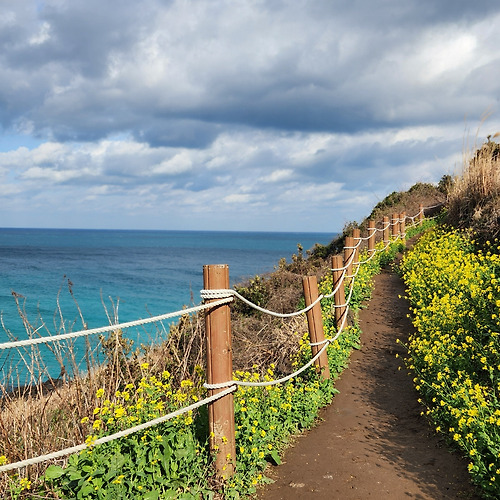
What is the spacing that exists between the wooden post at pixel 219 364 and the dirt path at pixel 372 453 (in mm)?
627

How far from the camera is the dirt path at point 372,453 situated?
394 cm

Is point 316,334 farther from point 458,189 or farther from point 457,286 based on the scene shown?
point 458,189

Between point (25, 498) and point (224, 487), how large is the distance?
1.41m

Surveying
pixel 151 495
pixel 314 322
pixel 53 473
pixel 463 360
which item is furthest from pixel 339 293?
pixel 53 473

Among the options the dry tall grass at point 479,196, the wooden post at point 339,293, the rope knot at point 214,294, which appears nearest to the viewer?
the rope knot at point 214,294

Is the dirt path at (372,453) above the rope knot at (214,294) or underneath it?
underneath

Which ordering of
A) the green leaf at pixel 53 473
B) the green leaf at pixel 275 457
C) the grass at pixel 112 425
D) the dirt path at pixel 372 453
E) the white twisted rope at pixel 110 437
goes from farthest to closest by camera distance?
the green leaf at pixel 275 457, the dirt path at pixel 372 453, the grass at pixel 112 425, the green leaf at pixel 53 473, the white twisted rope at pixel 110 437

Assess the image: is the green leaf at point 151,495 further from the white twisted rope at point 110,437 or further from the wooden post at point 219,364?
the wooden post at point 219,364

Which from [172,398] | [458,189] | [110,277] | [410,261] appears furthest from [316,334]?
[110,277]

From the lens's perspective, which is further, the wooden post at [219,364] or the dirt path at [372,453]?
the dirt path at [372,453]

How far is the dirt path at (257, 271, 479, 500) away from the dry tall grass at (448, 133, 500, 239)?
635 cm

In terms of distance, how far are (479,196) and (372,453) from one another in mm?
9761

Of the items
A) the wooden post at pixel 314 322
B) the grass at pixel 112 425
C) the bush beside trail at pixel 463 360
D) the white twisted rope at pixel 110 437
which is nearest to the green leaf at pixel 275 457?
the grass at pixel 112 425

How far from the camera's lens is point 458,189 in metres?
13.4
